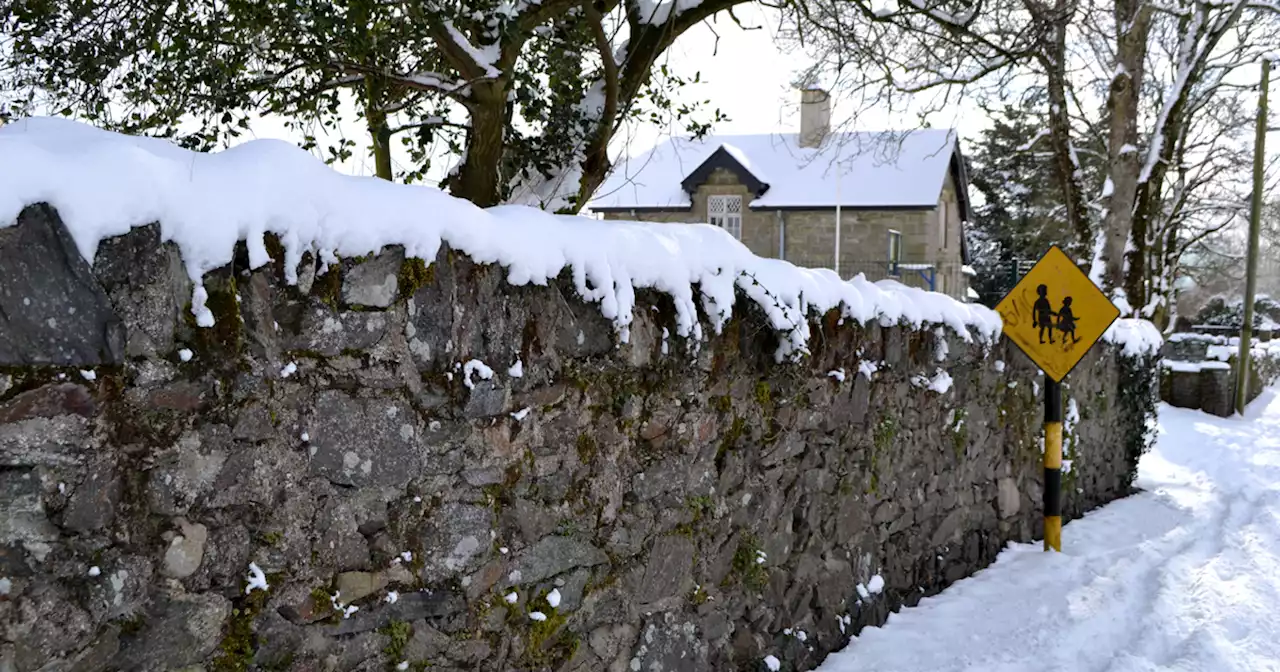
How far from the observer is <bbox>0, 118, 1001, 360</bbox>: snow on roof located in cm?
205

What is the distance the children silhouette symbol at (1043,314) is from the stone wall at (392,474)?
A: 2763 mm

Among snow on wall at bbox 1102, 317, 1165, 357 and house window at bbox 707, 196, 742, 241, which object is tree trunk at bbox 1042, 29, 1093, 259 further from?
house window at bbox 707, 196, 742, 241

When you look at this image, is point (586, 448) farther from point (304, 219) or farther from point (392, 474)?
point (304, 219)

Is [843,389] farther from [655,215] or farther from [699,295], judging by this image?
[655,215]

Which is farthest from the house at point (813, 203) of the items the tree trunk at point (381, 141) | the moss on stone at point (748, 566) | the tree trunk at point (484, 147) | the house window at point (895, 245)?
the moss on stone at point (748, 566)

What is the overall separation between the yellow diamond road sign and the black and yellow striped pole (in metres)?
0.25

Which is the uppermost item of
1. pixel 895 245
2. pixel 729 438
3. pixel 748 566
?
pixel 895 245

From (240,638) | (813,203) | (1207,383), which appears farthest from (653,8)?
(813,203)

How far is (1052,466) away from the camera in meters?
7.24

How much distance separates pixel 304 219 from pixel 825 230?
2287cm

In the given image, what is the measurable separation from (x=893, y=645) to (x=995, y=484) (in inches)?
98.0

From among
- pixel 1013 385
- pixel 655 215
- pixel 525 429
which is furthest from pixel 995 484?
pixel 655 215

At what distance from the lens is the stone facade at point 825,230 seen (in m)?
24.2

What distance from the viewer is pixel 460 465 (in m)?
2.89
